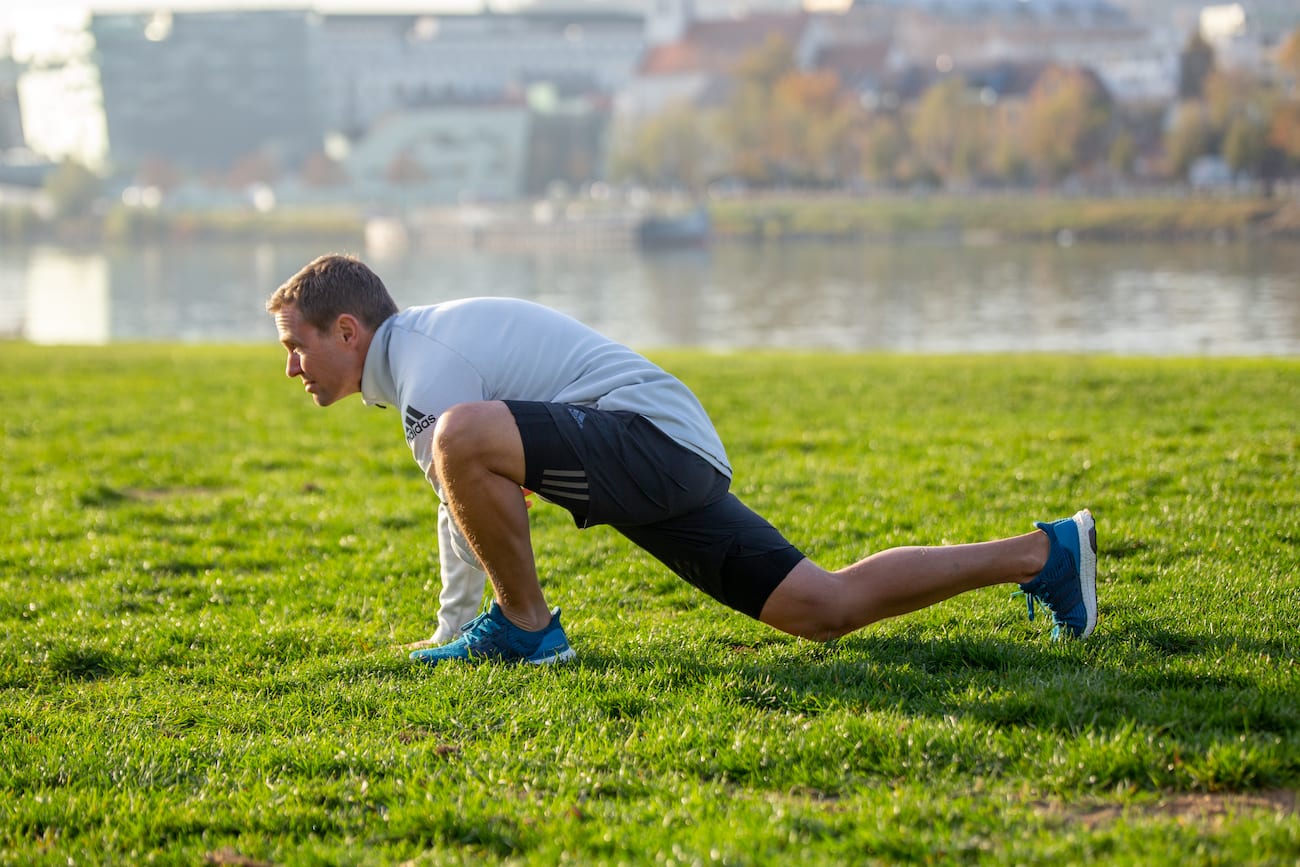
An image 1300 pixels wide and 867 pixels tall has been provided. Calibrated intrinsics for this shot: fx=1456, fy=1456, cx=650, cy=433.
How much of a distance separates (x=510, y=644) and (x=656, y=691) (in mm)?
553

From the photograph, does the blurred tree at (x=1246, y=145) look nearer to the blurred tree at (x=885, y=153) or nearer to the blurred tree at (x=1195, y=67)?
the blurred tree at (x=885, y=153)

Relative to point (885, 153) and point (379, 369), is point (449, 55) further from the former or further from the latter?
Answer: point (379, 369)

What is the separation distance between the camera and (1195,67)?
10350 centimetres

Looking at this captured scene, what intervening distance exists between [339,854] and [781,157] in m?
107

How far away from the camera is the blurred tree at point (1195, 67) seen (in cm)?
10306

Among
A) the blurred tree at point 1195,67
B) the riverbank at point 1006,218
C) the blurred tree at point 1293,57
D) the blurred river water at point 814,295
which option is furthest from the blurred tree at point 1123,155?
the blurred tree at point 1195,67

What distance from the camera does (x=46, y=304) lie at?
53.5 meters

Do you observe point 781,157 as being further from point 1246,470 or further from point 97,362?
point 1246,470

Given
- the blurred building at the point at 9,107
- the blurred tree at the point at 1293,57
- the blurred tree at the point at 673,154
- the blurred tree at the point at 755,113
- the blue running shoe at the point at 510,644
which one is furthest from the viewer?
the blurred building at the point at 9,107

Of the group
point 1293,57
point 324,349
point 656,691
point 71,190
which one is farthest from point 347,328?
point 71,190

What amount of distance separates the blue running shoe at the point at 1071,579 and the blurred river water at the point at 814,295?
879 inches

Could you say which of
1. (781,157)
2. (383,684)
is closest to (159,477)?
(383,684)

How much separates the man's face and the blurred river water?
2334 cm

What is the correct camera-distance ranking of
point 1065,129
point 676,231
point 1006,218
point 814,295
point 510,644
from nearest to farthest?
point 510,644 → point 814,295 → point 1006,218 → point 676,231 → point 1065,129
